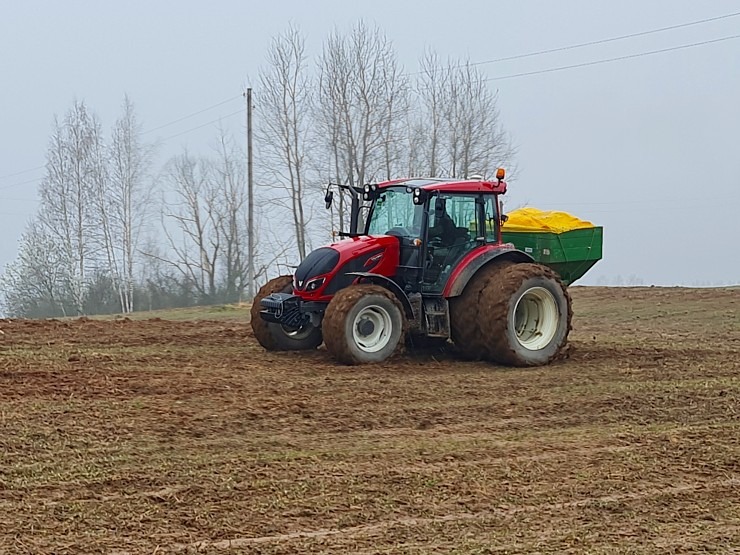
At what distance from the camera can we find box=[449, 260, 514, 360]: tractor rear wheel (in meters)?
10.6

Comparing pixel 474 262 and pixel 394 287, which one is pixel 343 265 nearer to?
pixel 394 287

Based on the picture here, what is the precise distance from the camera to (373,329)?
10461mm

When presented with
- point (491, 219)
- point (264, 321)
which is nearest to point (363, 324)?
point (264, 321)

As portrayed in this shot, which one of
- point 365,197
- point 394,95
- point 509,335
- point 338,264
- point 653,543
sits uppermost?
point 394,95

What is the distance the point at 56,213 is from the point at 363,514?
35537 millimetres

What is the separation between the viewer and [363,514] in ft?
16.7

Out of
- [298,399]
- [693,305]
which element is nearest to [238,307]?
[693,305]

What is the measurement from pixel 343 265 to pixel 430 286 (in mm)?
A: 1019

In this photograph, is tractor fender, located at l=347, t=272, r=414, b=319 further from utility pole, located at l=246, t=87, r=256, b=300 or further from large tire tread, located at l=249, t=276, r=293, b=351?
utility pole, located at l=246, t=87, r=256, b=300

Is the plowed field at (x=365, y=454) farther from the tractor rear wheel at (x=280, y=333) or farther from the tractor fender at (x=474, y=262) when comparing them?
the tractor fender at (x=474, y=262)

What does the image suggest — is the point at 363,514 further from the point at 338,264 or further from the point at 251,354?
the point at 251,354

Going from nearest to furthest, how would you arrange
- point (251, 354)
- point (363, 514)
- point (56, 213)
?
point (363, 514), point (251, 354), point (56, 213)

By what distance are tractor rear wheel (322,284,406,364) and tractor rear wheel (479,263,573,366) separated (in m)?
1.01

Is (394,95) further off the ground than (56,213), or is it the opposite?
(394,95)
